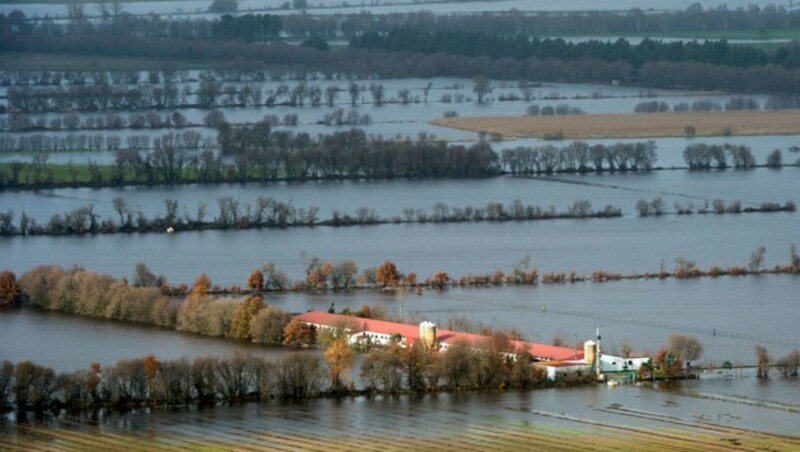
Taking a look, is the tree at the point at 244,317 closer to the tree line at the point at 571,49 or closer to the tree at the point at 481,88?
the tree at the point at 481,88

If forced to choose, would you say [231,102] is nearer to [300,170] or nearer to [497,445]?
[300,170]

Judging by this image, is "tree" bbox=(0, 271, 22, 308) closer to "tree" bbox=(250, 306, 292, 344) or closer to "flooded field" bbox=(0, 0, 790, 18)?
"tree" bbox=(250, 306, 292, 344)

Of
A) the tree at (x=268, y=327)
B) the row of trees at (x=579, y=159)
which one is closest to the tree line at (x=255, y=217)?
the row of trees at (x=579, y=159)

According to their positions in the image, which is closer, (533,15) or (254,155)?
(254,155)

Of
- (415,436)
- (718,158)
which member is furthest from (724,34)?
(415,436)

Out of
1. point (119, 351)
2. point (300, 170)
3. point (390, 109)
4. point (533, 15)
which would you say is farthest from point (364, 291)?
point (533, 15)

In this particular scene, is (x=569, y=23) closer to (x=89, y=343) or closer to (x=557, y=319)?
(x=557, y=319)
